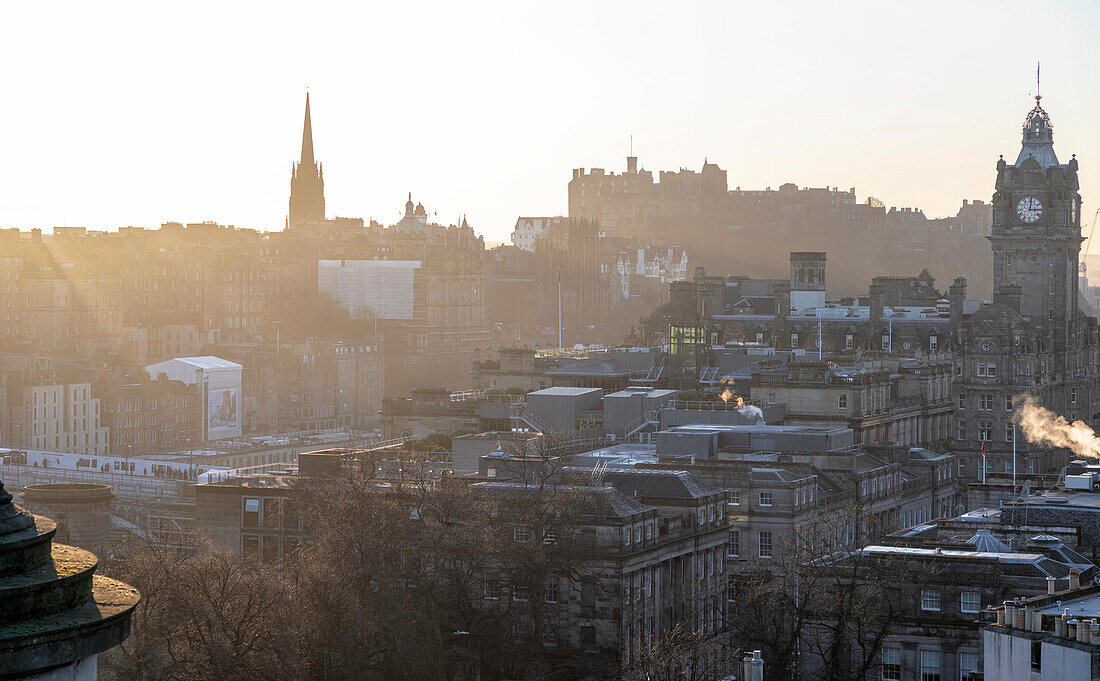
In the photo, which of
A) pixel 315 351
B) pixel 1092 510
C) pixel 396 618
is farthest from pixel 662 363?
pixel 315 351

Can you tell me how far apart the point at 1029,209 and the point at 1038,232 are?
1435 mm

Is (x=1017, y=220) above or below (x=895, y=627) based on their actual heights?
above

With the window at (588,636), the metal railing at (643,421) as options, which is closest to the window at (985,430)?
the metal railing at (643,421)

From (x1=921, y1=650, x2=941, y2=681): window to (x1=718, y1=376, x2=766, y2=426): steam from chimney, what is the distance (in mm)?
24666

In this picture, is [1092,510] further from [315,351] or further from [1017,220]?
[315,351]

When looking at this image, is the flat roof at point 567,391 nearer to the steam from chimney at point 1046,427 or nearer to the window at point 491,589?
the steam from chimney at point 1046,427

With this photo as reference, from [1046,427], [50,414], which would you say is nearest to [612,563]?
[1046,427]

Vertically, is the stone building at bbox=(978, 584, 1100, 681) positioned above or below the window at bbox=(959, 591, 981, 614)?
above

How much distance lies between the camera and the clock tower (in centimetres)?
9250

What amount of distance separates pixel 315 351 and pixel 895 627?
95.1m

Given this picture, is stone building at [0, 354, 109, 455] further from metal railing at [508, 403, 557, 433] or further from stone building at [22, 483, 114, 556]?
stone building at [22, 483, 114, 556]

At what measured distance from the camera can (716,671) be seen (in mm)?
31203

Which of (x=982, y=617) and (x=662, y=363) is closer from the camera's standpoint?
(x=982, y=617)

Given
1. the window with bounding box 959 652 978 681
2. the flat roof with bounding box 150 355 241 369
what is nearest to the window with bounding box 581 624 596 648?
the window with bounding box 959 652 978 681
